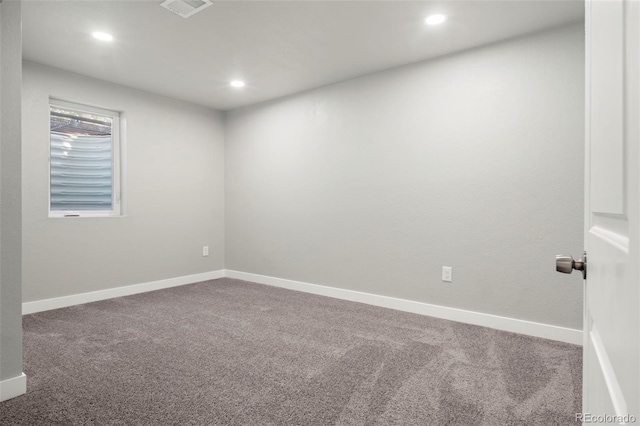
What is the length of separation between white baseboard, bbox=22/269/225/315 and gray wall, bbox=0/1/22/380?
73.3 inches

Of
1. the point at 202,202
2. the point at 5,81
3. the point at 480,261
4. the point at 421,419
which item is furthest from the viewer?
the point at 202,202

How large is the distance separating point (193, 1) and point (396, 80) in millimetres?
1935

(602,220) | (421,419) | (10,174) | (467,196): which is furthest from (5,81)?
(467,196)

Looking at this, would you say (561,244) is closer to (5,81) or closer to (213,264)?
(5,81)

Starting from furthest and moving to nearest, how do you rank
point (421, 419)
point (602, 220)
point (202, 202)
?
point (202, 202), point (421, 419), point (602, 220)

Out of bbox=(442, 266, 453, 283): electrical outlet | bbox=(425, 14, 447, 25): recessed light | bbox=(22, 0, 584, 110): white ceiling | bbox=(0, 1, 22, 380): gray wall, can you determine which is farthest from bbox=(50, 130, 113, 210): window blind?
bbox=(442, 266, 453, 283): electrical outlet

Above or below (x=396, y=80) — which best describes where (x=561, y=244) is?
below

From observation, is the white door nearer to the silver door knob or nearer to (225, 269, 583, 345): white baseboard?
the silver door knob

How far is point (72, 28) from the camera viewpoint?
272cm

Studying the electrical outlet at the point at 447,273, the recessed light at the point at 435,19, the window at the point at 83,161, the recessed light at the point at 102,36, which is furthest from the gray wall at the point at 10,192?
the electrical outlet at the point at 447,273

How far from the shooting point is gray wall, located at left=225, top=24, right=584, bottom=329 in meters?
2.70

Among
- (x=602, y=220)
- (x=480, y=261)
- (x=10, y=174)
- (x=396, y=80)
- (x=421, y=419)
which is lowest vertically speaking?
(x=421, y=419)

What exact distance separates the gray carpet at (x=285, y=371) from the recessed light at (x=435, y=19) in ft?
7.65

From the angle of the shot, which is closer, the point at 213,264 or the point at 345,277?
the point at 345,277
